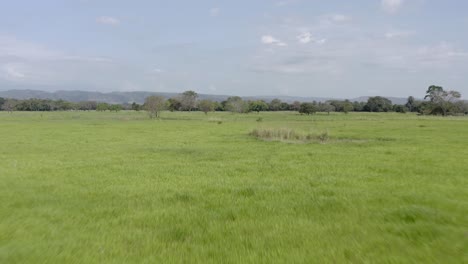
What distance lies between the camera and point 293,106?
6737 inches

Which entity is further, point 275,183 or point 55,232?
point 275,183

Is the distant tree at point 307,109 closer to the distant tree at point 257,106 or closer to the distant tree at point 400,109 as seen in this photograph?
the distant tree at point 257,106

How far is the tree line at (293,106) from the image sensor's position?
118950 mm

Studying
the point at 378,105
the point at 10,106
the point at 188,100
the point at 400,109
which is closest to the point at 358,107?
the point at 378,105

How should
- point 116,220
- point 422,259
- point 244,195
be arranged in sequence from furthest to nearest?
1. point 244,195
2. point 116,220
3. point 422,259

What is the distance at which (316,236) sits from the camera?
6742 mm

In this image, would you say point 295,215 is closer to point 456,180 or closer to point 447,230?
point 447,230

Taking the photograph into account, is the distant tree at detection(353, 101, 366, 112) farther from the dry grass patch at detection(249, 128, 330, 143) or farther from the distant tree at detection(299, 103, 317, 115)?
the dry grass patch at detection(249, 128, 330, 143)

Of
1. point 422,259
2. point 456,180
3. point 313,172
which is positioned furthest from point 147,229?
point 456,180

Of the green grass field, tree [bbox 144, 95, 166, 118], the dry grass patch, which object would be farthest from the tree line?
the green grass field

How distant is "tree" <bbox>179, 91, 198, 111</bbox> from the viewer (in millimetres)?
169875

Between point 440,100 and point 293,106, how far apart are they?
63.4 metres

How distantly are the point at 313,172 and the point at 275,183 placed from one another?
3099 millimetres

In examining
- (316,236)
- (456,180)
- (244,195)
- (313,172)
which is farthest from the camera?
(313,172)
